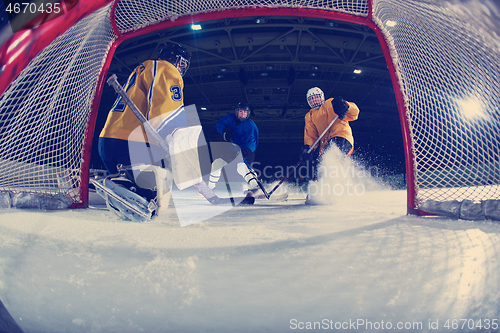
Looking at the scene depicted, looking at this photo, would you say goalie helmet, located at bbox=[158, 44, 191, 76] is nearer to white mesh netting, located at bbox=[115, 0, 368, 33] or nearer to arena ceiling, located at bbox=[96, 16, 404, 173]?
white mesh netting, located at bbox=[115, 0, 368, 33]

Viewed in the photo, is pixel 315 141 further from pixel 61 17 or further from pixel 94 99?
pixel 61 17

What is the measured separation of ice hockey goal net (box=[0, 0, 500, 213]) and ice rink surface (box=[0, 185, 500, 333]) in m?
1.07

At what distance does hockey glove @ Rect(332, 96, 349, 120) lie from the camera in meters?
2.56

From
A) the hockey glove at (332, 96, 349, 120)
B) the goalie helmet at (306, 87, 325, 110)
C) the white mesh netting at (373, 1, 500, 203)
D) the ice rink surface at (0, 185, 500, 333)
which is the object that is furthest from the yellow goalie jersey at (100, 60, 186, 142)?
the goalie helmet at (306, 87, 325, 110)

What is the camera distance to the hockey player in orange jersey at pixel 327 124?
8.63 feet

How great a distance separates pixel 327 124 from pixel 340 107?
298 mm

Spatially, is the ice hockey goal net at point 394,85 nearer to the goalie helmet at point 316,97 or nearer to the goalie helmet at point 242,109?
the goalie helmet at point 316,97

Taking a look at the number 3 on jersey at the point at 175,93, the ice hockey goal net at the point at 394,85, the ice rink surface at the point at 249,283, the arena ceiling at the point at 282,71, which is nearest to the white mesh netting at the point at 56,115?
the ice hockey goal net at the point at 394,85

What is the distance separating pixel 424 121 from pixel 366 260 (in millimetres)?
1687

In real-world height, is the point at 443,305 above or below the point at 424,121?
below

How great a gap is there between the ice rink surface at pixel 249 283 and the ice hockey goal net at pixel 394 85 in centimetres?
107

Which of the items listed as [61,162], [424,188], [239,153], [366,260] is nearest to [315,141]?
[239,153]

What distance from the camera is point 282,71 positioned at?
8.61 m

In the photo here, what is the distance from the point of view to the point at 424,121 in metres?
1.79
